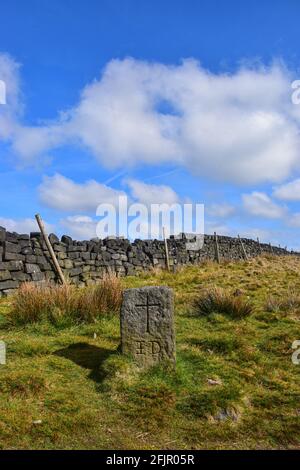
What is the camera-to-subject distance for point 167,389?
6227 millimetres

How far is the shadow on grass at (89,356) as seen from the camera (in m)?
6.81

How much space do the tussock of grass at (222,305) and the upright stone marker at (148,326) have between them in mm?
3410

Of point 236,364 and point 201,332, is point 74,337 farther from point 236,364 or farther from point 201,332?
point 236,364

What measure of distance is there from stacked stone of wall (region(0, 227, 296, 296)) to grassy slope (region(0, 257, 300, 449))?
471 cm

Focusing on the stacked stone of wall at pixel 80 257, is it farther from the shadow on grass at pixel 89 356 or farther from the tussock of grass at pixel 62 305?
the shadow on grass at pixel 89 356

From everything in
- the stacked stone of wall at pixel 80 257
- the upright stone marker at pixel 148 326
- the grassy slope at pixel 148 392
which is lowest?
the grassy slope at pixel 148 392

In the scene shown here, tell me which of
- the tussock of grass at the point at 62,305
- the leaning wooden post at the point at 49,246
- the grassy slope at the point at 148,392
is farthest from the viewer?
the leaning wooden post at the point at 49,246

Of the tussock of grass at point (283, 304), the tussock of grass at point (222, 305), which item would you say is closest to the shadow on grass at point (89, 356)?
the tussock of grass at point (222, 305)

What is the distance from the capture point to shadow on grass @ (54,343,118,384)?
22.4 ft

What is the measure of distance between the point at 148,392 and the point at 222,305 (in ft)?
14.7

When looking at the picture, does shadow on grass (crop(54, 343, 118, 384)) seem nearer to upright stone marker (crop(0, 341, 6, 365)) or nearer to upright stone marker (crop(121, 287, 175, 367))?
upright stone marker (crop(121, 287, 175, 367))

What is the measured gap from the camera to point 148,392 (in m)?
6.14

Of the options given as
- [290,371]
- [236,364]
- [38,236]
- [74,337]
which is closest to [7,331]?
[74,337]

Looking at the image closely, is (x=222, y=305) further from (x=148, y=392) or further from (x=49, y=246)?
(x=49, y=246)
